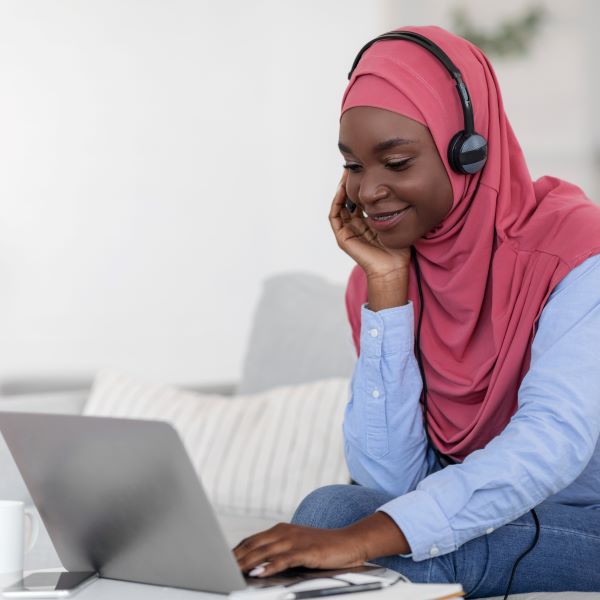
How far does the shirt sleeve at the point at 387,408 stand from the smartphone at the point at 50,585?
493mm

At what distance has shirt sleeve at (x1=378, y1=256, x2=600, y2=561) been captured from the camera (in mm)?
1073

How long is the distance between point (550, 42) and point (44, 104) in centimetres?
158

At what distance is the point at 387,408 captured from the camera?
4.59ft

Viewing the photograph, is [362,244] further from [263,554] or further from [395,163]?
[263,554]

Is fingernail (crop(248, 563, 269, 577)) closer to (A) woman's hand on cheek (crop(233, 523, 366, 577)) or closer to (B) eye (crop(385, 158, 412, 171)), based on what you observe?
(A) woman's hand on cheek (crop(233, 523, 366, 577))

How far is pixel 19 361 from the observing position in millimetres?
2871

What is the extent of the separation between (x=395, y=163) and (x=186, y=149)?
1.99 meters

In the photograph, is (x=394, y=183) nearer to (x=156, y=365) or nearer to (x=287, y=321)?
(x=287, y=321)

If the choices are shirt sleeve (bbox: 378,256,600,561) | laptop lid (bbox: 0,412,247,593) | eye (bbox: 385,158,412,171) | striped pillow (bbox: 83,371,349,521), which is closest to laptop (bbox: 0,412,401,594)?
laptop lid (bbox: 0,412,247,593)

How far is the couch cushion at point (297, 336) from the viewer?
206 cm

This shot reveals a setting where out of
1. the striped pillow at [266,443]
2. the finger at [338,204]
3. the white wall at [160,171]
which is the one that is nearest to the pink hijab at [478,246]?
the finger at [338,204]

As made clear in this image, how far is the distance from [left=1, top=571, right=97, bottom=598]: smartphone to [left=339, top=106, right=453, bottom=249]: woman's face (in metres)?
0.58

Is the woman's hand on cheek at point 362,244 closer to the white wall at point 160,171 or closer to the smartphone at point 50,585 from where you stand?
the smartphone at point 50,585

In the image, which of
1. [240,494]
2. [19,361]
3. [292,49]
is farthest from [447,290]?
[292,49]
